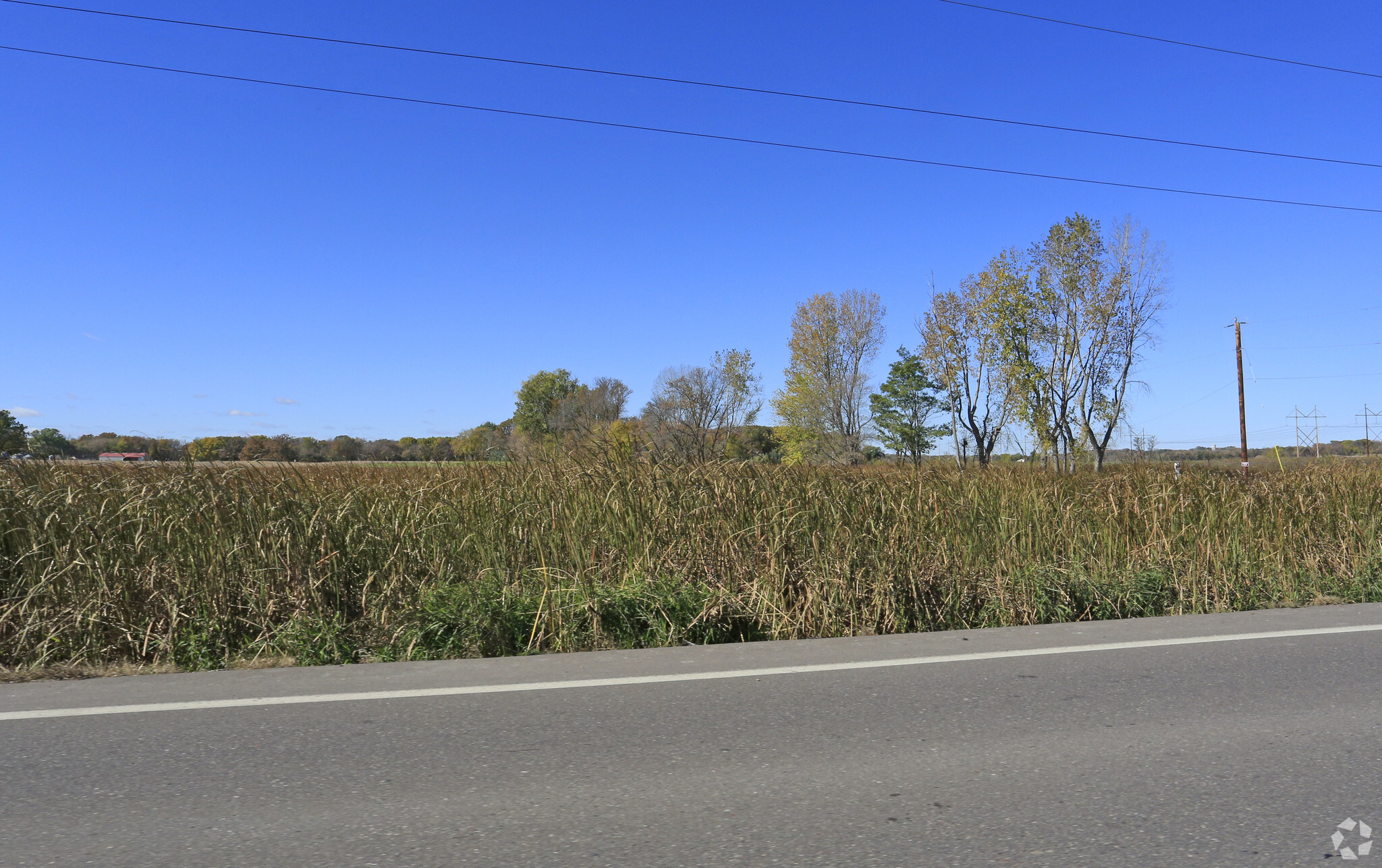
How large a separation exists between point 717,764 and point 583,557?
351cm

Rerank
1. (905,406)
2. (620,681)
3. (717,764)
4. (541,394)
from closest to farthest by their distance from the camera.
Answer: (717,764) < (620,681) < (905,406) < (541,394)

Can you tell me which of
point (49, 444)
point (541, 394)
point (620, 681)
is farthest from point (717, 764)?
point (541, 394)

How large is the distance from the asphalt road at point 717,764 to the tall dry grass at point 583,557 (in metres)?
0.81

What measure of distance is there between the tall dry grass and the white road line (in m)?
0.96

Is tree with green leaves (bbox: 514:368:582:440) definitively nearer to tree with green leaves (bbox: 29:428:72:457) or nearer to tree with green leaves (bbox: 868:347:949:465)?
tree with green leaves (bbox: 868:347:949:465)

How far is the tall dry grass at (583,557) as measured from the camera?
586 cm

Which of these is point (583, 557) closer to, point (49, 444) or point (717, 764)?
→ point (717, 764)

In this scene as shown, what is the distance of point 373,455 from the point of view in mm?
9508

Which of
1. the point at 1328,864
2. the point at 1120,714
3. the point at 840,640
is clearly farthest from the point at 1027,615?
the point at 1328,864

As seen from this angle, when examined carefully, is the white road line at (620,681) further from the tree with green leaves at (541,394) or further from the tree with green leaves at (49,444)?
the tree with green leaves at (541,394)

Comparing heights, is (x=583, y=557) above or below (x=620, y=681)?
above

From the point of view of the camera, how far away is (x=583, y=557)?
22.7 feet

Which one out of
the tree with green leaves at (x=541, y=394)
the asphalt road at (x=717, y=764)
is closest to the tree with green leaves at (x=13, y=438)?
the asphalt road at (x=717, y=764)

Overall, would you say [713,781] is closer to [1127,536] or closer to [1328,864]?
[1328,864]
